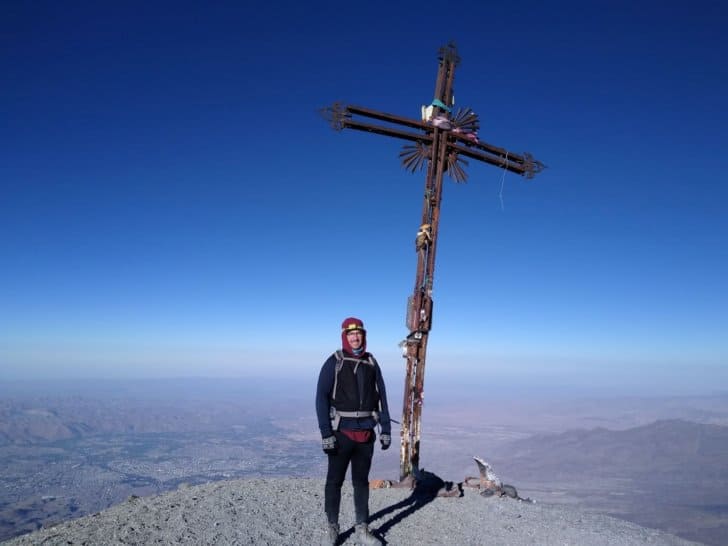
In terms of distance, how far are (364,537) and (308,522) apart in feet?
3.84

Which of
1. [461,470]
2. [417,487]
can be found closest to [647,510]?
[461,470]

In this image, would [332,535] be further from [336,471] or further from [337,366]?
[337,366]

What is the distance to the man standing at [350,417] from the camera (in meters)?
5.68

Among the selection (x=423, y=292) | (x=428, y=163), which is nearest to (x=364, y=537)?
(x=423, y=292)

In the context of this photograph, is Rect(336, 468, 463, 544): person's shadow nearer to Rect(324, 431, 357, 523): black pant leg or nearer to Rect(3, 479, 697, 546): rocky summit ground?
Rect(3, 479, 697, 546): rocky summit ground

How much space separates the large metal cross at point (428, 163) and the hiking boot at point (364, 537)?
2936 mm

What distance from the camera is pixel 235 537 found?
5906mm

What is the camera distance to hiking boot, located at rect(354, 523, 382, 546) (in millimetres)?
5816

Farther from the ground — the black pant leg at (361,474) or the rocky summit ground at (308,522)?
the black pant leg at (361,474)

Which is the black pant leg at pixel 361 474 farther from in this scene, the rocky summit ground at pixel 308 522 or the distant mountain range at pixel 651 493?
the distant mountain range at pixel 651 493

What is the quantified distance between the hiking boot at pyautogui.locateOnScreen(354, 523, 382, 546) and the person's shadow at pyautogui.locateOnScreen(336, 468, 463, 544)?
0.67 ft

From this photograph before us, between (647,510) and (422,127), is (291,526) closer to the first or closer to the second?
(422,127)

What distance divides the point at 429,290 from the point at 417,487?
3982mm

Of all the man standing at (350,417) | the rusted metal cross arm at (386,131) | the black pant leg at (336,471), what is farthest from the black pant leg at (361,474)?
the rusted metal cross arm at (386,131)
